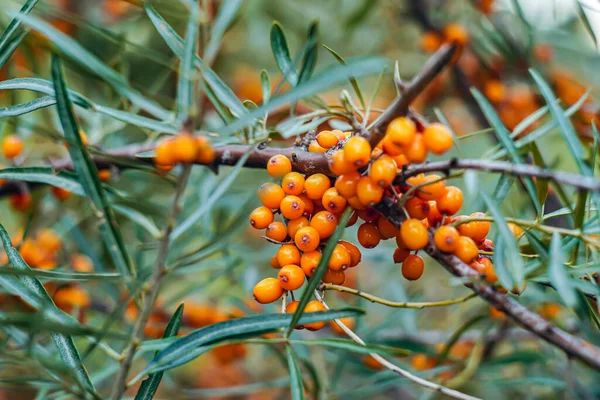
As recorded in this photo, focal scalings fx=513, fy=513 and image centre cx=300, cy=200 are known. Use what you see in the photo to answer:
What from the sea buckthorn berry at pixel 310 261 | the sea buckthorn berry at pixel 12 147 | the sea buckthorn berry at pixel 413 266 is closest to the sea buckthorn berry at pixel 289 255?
the sea buckthorn berry at pixel 310 261

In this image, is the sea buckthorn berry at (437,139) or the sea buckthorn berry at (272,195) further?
the sea buckthorn berry at (272,195)

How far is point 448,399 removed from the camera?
4.84 feet

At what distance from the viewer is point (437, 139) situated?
0.43 metres

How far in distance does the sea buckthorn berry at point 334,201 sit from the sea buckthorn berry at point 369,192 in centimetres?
4

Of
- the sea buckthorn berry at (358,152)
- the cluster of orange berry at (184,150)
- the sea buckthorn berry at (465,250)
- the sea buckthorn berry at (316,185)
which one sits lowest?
the sea buckthorn berry at (465,250)

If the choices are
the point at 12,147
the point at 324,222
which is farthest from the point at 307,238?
the point at 12,147

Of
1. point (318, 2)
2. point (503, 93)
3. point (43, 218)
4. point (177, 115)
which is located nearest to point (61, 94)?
point (177, 115)

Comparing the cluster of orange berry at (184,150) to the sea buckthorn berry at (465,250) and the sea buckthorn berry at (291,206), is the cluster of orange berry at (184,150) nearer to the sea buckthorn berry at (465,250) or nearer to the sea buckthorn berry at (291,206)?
the sea buckthorn berry at (291,206)

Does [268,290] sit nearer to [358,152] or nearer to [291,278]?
[291,278]

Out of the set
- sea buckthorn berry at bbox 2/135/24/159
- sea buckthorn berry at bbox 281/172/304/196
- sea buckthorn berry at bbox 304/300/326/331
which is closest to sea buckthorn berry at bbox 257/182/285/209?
sea buckthorn berry at bbox 281/172/304/196

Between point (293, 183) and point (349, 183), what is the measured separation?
2.8 inches

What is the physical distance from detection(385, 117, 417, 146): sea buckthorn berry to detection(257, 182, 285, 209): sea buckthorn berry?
0.49ft

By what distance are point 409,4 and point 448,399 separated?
3.77 ft

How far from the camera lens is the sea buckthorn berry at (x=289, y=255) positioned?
21.0 inches
